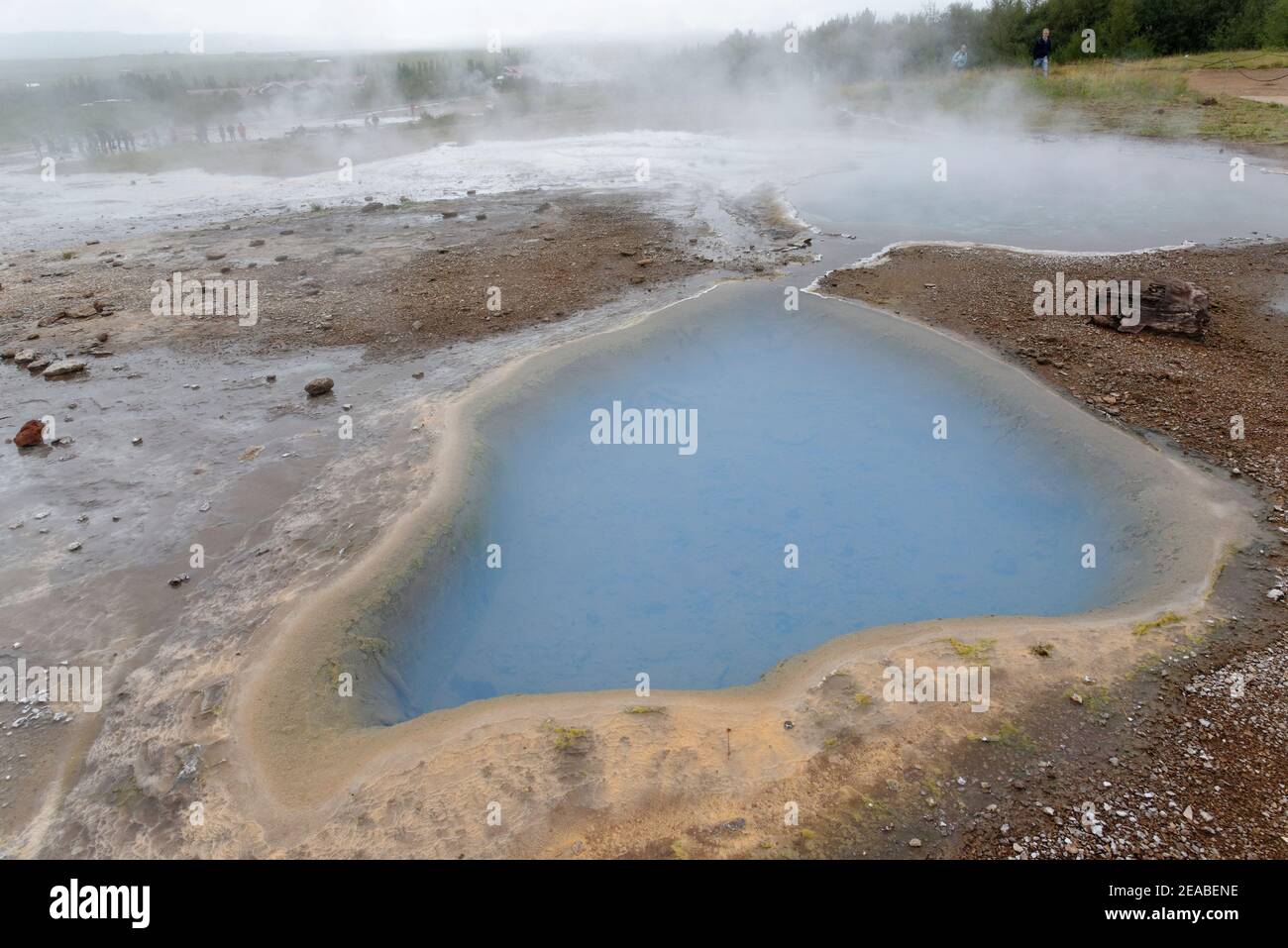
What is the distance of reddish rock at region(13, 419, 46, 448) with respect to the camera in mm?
6512

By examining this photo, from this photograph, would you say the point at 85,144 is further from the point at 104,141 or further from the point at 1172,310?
the point at 1172,310

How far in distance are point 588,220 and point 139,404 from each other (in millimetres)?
7546

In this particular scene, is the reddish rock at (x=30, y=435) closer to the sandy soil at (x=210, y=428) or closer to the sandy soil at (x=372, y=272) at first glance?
the sandy soil at (x=210, y=428)

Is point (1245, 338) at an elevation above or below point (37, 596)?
above

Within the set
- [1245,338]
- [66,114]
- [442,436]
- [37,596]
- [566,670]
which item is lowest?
[566,670]

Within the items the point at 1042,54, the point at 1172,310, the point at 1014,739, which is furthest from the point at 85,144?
the point at 1014,739

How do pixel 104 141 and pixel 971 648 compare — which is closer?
pixel 971 648

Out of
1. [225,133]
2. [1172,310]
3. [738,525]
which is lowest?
[738,525]

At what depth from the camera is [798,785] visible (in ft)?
10.7

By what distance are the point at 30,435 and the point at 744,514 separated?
6.24 meters

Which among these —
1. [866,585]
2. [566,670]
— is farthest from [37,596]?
[866,585]

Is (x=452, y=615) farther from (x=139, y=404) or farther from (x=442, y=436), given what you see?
(x=139, y=404)

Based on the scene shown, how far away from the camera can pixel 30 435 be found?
654 centimetres
